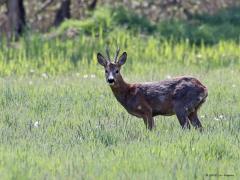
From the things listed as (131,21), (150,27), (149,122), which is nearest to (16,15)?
(131,21)

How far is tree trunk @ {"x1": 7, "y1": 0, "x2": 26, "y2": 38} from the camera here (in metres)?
21.0

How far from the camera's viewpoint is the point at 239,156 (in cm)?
897

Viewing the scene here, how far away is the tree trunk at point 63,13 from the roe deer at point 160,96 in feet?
34.8

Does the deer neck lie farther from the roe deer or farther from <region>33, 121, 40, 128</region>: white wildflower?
<region>33, 121, 40, 128</region>: white wildflower

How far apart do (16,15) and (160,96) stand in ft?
34.6

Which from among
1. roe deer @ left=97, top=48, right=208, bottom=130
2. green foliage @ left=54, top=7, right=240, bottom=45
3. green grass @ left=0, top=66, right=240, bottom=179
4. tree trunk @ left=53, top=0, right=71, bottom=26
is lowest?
green grass @ left=0, top=66, right=240, bottom=179

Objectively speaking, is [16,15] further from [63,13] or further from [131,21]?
[131,21]

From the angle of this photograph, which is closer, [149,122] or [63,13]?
[149,122]

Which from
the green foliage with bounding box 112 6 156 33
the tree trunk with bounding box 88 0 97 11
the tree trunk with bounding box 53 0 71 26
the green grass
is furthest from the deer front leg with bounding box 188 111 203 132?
the tree trunk with bounding box 88 0 97 11

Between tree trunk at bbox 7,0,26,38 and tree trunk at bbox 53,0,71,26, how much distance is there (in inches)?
42.9

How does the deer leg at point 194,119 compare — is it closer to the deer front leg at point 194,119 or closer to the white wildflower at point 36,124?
the deer front leg at point 194,119

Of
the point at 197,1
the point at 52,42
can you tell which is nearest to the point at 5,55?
the point at 52,42

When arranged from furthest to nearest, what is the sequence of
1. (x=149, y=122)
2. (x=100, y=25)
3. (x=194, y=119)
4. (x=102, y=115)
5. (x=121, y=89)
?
(x=100, y=25), (x=102, y=115), (x=121, y=89), (x=194, y=119), (x=149, y=122)

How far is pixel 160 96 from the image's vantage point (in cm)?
1127
